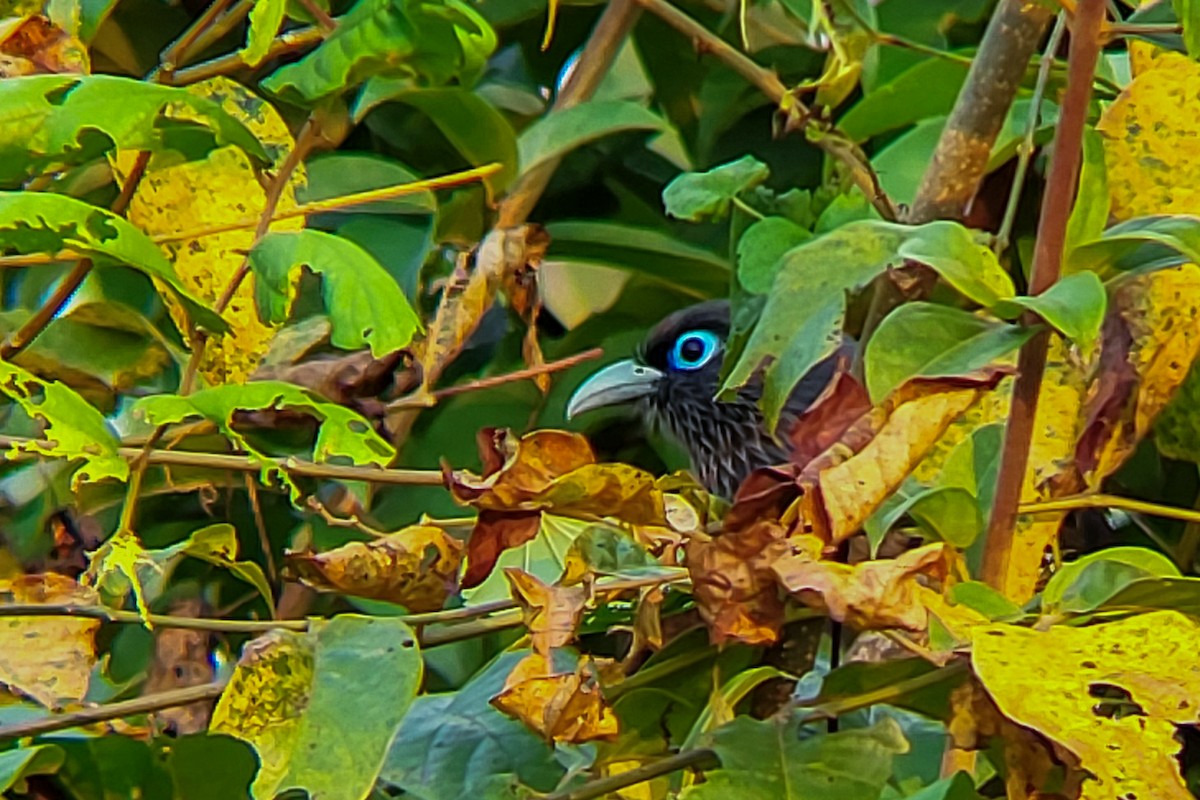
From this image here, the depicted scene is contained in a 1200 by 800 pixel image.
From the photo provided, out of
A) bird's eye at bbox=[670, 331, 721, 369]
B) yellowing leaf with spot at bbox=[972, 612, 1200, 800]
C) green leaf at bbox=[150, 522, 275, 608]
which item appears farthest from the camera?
bird's eye at bbox=[670, 331, 721, 369]

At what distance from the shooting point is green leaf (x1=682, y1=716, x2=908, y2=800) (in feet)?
2.27

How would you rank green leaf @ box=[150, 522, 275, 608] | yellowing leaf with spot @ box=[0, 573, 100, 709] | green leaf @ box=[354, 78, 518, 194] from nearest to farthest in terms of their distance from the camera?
yellowing leaf with spot @ box=[0, 573, 100, 709] < green leaf @ box=[150, 522, 275, 608] < green leaf @ box=[354, 78, 518, 194]

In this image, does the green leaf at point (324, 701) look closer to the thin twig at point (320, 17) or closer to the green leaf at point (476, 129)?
the thin twig at point (320, 17)

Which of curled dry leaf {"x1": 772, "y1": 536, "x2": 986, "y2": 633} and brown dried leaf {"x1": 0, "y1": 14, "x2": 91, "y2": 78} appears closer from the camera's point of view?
curled dry leaf {"x1": 772, "y1": 536, "x2": 986, "y2": 633}

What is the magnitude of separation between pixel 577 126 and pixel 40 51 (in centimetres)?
48

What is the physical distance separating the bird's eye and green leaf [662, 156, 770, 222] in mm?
756

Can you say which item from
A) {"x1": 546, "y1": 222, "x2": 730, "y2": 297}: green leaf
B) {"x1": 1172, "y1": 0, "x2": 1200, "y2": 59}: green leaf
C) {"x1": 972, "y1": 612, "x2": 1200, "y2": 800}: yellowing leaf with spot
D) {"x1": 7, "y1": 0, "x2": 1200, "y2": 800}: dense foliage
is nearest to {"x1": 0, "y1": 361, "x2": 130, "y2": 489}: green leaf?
{"x1": 7, "y1": 0, "x2": 1200, "y2": 800}: dense foliage

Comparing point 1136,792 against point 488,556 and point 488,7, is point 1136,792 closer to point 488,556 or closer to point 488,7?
point 488,556

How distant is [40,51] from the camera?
2.85 feet

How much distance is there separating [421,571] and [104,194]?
504 mm

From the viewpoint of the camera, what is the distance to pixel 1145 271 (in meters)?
0.74

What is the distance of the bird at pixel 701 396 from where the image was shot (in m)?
1.73

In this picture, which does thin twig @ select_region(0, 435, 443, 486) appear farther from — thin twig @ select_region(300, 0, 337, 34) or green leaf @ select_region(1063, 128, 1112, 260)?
green leaf @ select_region(1063, 128, 1112, 260)

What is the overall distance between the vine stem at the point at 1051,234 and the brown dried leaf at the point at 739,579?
128 mm
